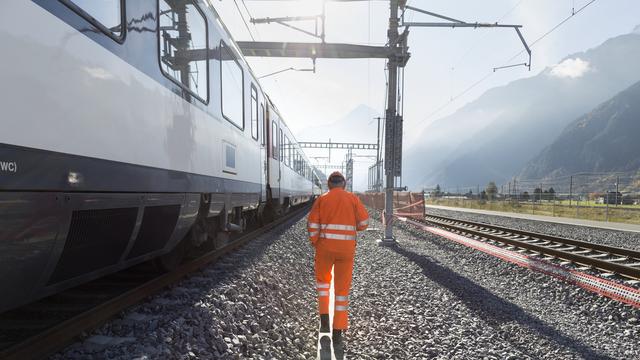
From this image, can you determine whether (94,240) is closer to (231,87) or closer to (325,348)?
(325,348)

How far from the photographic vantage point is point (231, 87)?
22.4ft

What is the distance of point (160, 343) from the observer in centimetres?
316

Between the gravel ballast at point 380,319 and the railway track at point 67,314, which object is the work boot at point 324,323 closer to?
the gravel ballast at point 380,319

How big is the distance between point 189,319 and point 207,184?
1.97 m

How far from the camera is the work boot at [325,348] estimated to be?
3667 millimetres

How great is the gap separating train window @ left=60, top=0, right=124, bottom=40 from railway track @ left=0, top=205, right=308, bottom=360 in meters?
2.33

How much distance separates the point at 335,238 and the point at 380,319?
1.43 metres

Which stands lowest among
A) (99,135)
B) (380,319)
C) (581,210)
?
(380,319)

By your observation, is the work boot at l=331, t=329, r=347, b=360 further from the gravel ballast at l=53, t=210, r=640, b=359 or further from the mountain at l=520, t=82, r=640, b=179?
the mountain at l=520, t=82, r=640, b=179

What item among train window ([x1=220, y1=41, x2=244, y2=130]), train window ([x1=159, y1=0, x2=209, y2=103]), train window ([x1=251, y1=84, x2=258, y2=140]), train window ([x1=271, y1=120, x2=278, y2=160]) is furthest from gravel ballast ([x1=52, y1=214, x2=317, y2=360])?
train window ([x1=271, y1=120, x2=278, y2=160])

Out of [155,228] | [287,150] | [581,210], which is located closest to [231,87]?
[155,228]

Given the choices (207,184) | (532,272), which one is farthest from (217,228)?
(532,272)

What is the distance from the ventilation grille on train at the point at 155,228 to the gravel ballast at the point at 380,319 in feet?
1.87

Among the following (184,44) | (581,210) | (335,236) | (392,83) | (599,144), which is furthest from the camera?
(599,144)
